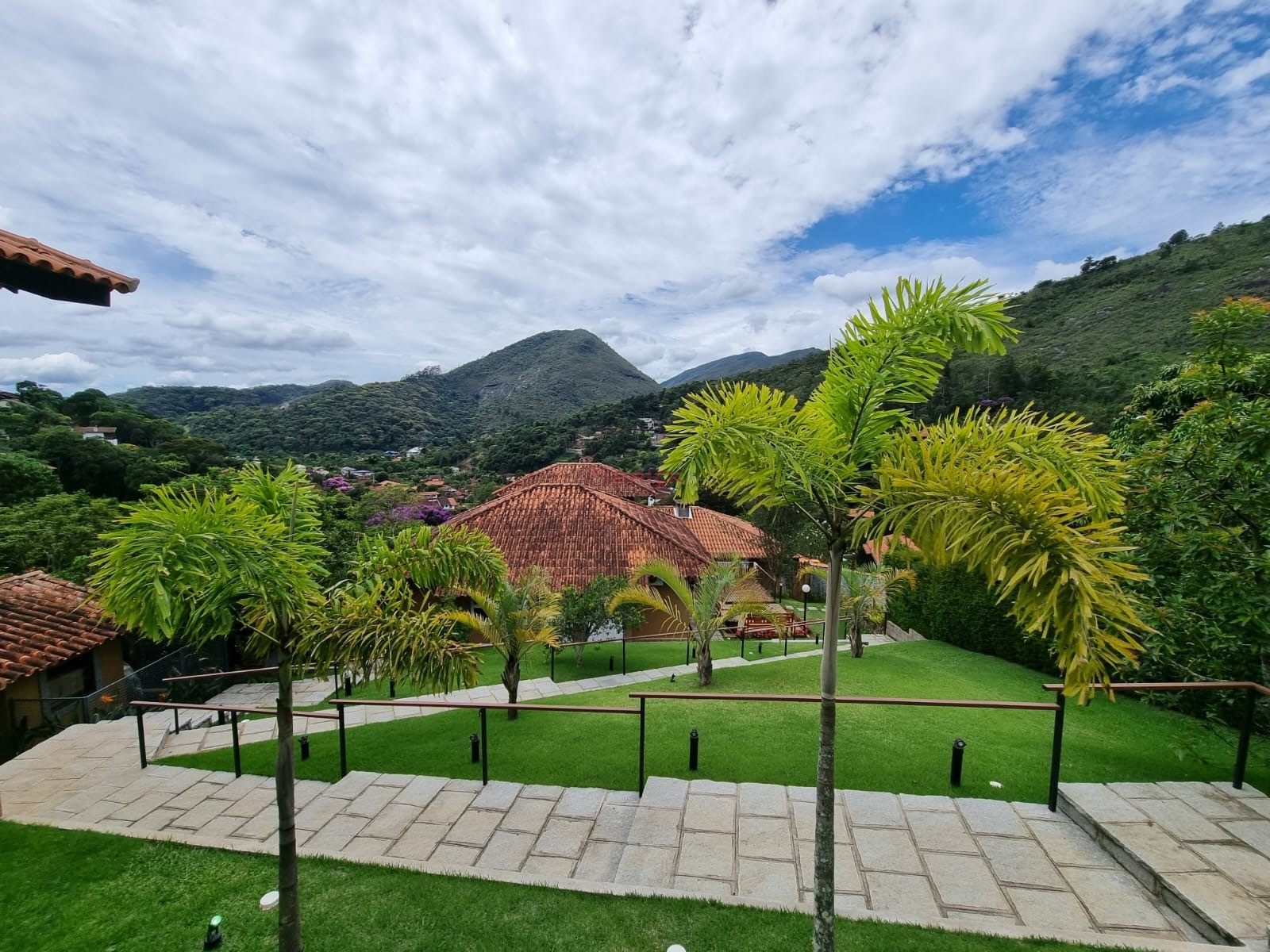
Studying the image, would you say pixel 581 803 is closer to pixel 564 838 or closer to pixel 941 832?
pixel 564 838

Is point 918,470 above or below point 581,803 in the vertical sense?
above

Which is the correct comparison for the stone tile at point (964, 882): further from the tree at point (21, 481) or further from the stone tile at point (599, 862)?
the tree at point (21, 481)

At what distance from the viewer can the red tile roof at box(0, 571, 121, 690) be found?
8.54 metres

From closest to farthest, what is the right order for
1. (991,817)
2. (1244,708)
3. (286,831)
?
(286,831) < (991,817) < (1244,708)

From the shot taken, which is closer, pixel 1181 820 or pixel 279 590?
pixel 279 590

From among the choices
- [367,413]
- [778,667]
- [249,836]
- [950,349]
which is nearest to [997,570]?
[950,349]

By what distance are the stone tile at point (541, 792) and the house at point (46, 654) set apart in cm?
→ 768

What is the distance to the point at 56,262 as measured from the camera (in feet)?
12.9

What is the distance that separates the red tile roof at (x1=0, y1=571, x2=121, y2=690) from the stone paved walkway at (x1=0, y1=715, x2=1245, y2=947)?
3522mm

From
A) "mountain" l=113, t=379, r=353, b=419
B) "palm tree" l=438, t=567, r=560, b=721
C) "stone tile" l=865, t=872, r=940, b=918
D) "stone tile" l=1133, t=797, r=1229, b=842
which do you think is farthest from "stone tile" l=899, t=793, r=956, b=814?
"mountain" l=113, t=379, r=353, b=419

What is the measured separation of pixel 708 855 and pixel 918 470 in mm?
3545

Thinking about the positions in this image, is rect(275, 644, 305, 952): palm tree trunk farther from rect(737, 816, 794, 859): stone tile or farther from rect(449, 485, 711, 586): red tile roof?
rect(449, 485, 711, 586): red tile roof

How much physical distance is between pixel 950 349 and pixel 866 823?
4.03 metres

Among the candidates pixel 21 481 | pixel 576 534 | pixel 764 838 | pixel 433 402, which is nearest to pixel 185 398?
pixel 433 402
